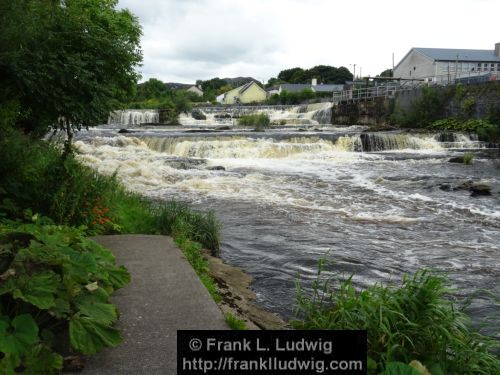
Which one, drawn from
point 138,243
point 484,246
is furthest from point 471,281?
point 138,243

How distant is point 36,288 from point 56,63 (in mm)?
4087

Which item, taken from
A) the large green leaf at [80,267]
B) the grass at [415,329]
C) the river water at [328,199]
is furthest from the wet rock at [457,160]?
the large green leaf at [80,267]

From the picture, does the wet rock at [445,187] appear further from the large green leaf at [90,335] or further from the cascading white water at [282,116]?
the cascading white water at [282,116]

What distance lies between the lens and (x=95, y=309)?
2.92 meters

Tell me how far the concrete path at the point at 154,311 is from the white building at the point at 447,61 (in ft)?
178

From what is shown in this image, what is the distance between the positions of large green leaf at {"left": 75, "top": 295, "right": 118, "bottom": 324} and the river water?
277 centimetres

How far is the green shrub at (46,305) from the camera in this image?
251cm

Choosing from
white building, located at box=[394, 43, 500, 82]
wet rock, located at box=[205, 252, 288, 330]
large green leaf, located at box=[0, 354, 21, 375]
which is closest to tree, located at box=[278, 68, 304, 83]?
white building, located at box=[394, 43, 500, 82]

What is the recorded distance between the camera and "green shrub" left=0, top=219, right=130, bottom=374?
2.51 m

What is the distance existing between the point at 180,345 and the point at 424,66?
196 feet

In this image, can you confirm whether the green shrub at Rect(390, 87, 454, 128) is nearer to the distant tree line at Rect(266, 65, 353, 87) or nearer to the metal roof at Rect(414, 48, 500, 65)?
the metal roof at Rect(414, 48, 500, 65)

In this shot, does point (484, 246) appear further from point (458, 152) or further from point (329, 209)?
point (458, 152)

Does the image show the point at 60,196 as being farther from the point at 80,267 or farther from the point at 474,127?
the point at 474,127

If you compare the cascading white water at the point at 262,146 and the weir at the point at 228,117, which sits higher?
the weir at the point at 228,117
